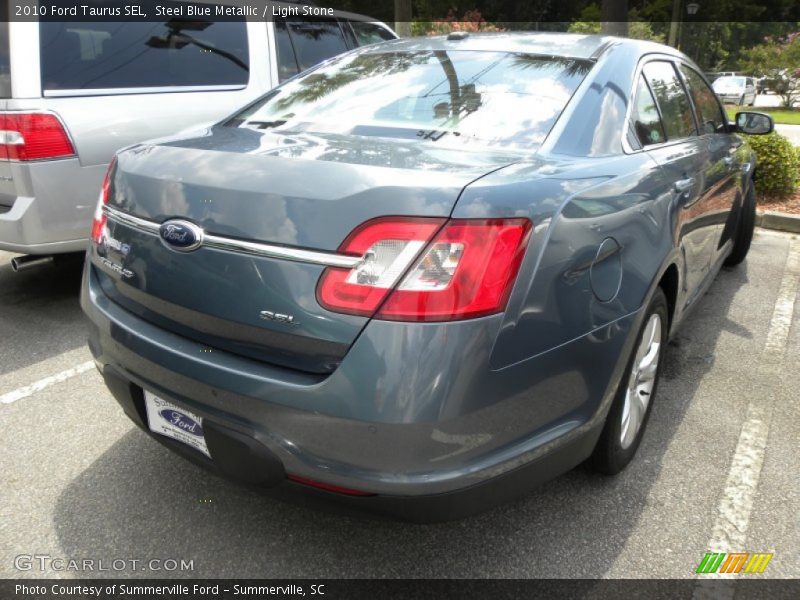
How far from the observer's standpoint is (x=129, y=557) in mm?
2016

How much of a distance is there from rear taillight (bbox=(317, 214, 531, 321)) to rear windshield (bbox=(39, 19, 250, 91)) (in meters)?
2.90

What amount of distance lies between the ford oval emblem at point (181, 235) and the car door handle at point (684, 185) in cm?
186

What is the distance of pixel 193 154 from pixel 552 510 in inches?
66.7

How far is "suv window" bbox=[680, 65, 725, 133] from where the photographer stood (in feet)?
11.4

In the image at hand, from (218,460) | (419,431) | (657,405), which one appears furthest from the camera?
(657,405)

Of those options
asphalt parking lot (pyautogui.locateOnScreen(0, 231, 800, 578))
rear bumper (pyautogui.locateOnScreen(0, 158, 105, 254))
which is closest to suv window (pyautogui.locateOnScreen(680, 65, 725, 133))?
asphalt parking lot (pyautogui.locateOnScreen(0, 231, 800, 578))

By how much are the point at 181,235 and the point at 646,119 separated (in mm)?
1906

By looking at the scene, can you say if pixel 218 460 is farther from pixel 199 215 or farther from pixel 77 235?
pixel 77 235

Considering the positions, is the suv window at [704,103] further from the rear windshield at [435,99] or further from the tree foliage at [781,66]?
the tree foliage at [781,66]

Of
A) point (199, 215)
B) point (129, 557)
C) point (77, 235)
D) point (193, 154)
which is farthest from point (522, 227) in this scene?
point (77, 235)

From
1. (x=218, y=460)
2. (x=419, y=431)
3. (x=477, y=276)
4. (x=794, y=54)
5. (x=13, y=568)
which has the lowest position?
(x=13, y=568)

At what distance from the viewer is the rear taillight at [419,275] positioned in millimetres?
1489

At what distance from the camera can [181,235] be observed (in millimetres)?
1710

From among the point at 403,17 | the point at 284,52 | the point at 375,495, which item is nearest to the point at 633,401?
the point at 375,495
